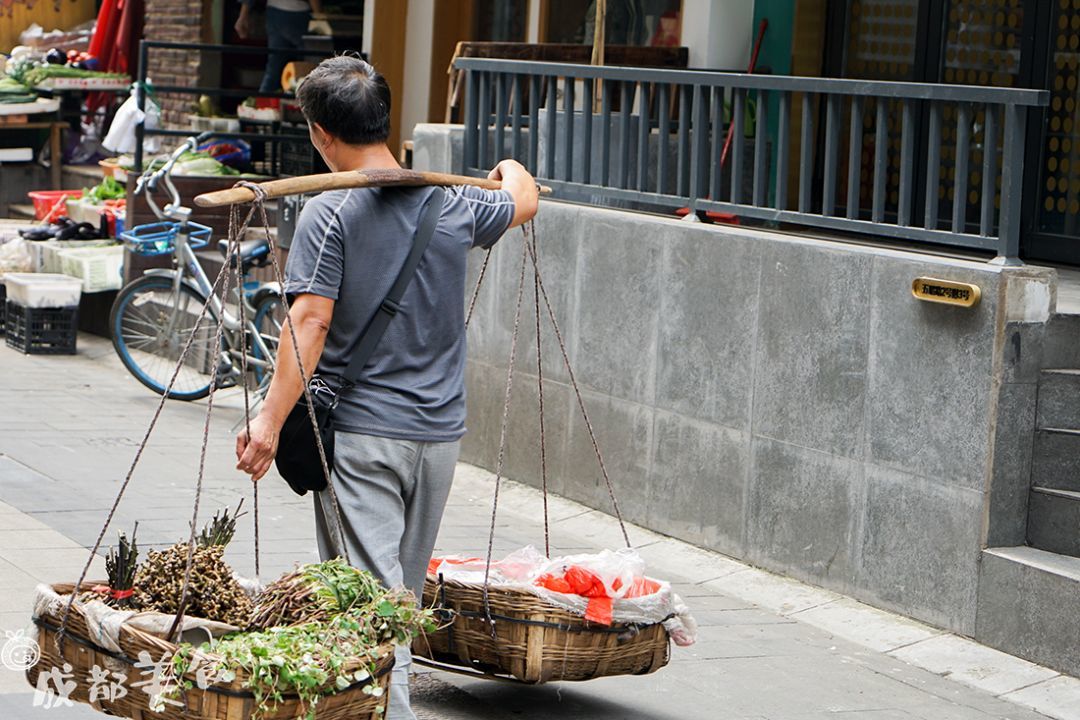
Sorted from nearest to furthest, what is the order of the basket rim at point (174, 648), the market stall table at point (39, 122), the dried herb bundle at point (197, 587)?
the basket rim at point (174, 648) < the dried herb bundle at point (197, 587) < the market stall table at point (39, 122)

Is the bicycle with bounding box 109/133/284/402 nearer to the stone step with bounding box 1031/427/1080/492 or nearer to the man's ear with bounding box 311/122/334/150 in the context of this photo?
the stone step with bounding box 1031/427/1080/492

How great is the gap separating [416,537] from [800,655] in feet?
7.64

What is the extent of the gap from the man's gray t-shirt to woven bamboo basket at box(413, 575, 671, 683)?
3.00ft

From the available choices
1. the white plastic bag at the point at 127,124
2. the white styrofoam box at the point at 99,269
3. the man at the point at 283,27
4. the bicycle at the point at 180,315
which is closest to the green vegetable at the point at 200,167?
the white plastic bag at the point at 127,124

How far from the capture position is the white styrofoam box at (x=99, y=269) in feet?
42.9

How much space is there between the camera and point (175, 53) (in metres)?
16.7

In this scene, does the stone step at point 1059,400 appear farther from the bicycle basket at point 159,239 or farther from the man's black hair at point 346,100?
the bicycle basket at point 159,239

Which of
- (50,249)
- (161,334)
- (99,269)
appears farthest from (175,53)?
(161,334)

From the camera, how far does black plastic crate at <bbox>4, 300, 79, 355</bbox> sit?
41.6 feet

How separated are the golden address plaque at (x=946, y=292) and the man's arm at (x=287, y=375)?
3098 mm

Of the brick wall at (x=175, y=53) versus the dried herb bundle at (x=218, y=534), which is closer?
the dried herb bundle at (x=218, y=534)

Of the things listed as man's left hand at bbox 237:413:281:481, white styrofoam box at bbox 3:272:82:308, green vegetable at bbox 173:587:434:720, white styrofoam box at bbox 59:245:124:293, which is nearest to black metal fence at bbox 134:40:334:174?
white styrofoam box at bbox 59:245:124:293

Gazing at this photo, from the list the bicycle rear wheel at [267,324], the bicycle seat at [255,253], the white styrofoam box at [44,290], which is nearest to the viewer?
the bicycle rear wheel at [267,324]

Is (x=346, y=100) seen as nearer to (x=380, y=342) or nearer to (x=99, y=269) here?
(x=380, y=342)
